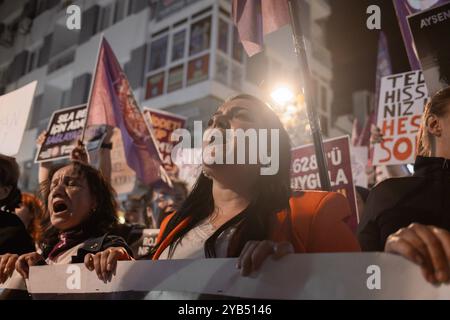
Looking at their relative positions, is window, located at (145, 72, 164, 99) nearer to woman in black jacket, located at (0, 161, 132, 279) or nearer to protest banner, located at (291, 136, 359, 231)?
protest banner, located at (291, 136, 359, 231)

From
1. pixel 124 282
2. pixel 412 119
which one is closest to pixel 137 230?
pixel 124 282

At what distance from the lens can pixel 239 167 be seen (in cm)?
146

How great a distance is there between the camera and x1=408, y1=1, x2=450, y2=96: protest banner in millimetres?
1902

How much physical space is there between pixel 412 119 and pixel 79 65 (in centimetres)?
996

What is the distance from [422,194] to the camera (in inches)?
57.3

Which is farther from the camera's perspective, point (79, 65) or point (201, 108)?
point (79, 65)

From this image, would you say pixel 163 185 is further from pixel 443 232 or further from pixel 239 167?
pixel 443 232

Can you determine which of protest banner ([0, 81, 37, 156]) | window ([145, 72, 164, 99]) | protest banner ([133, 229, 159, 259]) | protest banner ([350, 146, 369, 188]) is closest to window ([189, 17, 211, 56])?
window ([145, 72, 164, 99])

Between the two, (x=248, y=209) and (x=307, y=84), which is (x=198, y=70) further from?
(x=248, y=209)

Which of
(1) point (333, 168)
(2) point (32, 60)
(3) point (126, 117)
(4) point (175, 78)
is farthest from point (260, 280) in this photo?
(2) point (32, 60)

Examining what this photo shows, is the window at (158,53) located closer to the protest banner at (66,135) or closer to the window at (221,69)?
the window at (221,69)

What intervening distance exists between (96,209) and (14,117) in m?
1.02

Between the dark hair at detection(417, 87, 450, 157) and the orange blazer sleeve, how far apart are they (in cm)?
50

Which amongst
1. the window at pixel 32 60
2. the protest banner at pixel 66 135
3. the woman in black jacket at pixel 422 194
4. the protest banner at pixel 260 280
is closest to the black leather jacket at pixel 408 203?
the woman in black jacket at pixel 422 194
